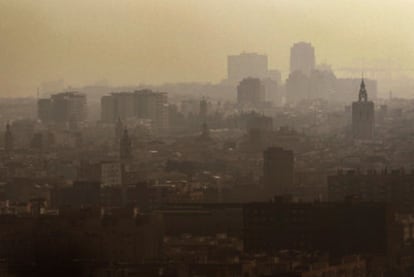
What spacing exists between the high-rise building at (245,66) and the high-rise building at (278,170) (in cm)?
77

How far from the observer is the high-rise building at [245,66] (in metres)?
12.7

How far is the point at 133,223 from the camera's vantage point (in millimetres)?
9078

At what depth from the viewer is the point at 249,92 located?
13352mm

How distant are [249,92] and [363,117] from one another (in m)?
1.19

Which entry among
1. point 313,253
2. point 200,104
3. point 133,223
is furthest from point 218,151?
point 313,253

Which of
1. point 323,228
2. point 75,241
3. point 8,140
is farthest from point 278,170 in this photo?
point 75,241

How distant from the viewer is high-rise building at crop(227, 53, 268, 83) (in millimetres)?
12688

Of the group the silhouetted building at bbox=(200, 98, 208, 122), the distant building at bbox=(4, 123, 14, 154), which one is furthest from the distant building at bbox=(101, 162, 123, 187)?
the silhouetted building at bbox=(200, 98, 208, 122)

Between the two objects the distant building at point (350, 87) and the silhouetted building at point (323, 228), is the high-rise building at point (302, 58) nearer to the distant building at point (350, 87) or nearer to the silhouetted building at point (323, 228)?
the distant building at point (350, 87)

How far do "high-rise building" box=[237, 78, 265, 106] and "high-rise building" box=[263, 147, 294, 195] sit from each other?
80 centimetres

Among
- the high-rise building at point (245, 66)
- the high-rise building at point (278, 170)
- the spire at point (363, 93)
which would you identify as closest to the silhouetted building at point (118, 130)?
the high-rise building at point (245, 66)

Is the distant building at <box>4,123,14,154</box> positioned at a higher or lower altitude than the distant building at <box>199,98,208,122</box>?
lower

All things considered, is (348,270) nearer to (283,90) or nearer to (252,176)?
(252,176)

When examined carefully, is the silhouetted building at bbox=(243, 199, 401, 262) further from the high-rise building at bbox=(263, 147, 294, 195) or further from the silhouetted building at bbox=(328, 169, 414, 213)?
the high-rise building at bbox=(263, 147, 294, 195)
